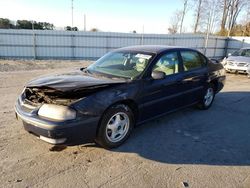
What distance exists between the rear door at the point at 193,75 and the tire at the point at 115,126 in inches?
64.8

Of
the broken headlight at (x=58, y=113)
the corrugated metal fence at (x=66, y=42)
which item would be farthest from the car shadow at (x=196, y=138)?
the corrugated metal fence at (x=66, y=42)

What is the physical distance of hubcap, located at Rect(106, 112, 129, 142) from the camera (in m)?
3.74

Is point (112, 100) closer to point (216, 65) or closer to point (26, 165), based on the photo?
point (26, 165)

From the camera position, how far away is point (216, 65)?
6.30m

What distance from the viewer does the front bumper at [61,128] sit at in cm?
315

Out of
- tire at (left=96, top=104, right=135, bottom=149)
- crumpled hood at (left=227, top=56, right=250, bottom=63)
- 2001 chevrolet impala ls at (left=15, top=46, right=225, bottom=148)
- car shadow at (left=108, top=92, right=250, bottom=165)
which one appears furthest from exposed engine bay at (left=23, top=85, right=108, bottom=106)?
crumpled hood at (left=227, top=56, right=250, bottom=63)

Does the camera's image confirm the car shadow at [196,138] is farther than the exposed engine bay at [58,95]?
Yes

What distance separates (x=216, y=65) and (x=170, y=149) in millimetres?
3358

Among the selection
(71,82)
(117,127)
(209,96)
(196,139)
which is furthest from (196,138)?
(71,82)

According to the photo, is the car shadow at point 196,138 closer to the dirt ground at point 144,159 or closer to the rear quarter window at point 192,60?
the dirt ground at point 144,159

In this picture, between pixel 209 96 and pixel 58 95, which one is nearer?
pixel 58 95

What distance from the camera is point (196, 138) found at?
429 cm

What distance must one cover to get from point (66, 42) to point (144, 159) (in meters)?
15.4

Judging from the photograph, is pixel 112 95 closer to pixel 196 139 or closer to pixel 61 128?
pixel 61 128
